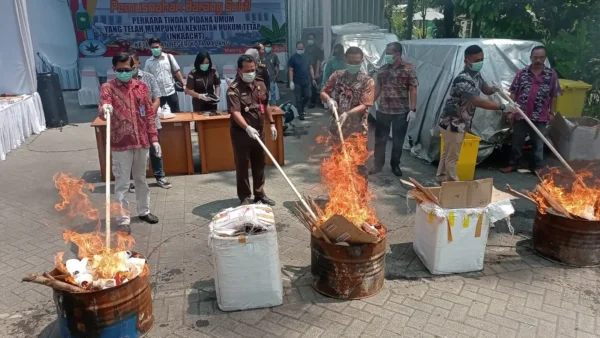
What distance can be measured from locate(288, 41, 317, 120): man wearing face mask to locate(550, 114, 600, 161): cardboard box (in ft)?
20.0

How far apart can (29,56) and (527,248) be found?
10707 mm

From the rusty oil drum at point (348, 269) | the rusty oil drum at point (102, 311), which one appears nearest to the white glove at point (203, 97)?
the rusty oil drum at point (348, 269)

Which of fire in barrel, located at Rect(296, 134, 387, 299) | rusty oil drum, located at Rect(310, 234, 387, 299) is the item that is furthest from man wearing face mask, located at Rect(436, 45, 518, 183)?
rusty oil drum, located at Rect(310, 234, 387, 299)

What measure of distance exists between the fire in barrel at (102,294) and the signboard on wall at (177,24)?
1278 centimetres

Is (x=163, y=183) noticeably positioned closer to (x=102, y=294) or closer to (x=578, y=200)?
(x=102, y=294)

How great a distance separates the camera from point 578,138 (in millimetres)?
7277

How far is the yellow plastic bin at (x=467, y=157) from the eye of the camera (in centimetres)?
678

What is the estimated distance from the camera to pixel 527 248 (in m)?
5.04

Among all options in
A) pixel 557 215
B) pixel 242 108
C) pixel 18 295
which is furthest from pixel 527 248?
pixel 18 295

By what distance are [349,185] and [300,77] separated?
745 cm

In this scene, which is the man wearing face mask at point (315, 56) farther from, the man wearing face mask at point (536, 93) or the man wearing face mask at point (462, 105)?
the man wearing face mask at point (462, 105)

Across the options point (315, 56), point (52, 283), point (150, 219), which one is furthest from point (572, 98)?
point (52, 283)

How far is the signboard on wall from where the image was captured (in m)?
14.8

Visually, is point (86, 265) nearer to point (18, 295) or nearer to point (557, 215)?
point (18, 295)
